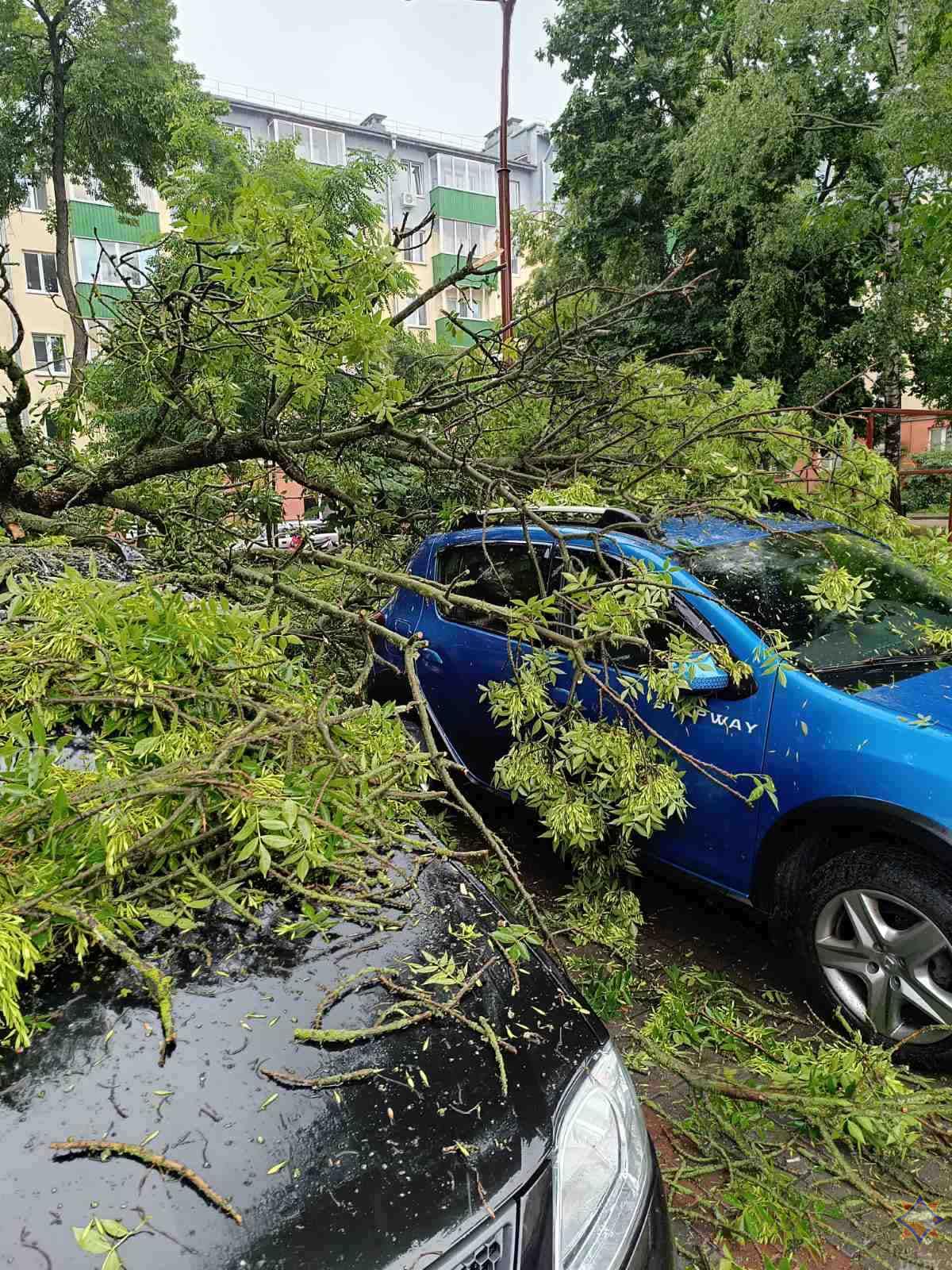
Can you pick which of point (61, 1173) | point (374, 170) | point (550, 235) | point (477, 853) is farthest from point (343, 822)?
point (550, 235)

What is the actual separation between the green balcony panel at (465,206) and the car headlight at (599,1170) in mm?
35943

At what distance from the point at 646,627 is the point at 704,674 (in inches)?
15.0

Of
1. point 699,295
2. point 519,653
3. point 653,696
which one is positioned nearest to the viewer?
point 653,696

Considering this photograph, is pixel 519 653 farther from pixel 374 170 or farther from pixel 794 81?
pixel 794 81

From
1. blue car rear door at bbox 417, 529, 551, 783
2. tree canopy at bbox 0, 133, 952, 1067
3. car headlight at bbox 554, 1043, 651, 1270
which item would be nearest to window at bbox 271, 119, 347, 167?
tree canopy at bbox 0, 133, 952, 1067

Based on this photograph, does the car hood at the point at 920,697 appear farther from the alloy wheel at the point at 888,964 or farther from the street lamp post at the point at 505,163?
the street lamp post at the point at 505,163

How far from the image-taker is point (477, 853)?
2.01 m

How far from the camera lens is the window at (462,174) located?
38312 millimetres

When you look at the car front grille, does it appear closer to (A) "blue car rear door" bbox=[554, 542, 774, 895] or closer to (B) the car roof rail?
(A) "blue car rear door" bbox=[554, 542, 774, 895]

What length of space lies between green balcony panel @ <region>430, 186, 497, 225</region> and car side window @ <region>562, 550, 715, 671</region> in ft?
110

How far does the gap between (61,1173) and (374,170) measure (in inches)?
458

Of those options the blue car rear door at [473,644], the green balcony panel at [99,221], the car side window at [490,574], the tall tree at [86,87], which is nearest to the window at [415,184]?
the green balcony panel at [99,221]

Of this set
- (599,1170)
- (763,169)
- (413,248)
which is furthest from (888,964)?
(763,169)

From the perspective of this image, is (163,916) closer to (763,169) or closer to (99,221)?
(763,169)
